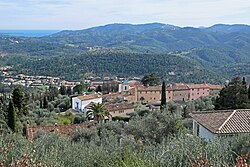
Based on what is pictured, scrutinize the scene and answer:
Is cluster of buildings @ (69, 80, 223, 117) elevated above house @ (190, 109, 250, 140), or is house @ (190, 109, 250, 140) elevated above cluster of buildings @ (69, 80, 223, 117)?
house @ (190, 109, 250, 140)

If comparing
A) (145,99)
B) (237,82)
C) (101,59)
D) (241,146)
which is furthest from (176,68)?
(241,146)

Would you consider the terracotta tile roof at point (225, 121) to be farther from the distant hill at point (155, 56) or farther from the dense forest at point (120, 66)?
the dense forest at point (120, 66)

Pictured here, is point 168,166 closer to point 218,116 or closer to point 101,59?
point 218,116

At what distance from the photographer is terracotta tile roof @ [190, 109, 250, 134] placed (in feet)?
40.4

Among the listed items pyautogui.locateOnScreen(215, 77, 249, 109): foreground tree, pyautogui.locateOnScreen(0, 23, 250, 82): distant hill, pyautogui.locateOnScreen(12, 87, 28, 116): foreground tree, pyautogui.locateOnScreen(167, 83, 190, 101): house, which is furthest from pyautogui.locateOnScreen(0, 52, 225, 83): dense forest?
pyautogui.locateOnScreen(215, 77, 249, 109): foreground tree

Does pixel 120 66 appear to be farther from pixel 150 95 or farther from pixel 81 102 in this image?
pixel 81 102

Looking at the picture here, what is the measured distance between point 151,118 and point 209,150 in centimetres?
984

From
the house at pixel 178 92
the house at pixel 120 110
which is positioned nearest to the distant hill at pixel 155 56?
the house at pixel 178 92

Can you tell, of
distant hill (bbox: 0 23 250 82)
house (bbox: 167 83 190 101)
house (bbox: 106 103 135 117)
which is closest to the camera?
house (bbox: 106 103 135 117)

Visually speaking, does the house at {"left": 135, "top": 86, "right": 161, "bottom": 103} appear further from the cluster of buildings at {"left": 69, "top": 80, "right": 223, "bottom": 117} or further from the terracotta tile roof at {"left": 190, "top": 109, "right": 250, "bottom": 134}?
the terracotta tile roof at {"left": 190, "top": 109, "right": 250, "bottom": 134}

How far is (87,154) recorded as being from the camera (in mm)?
7141

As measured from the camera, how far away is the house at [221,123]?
483 inches

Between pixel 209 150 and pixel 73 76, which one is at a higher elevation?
pixel 209 150

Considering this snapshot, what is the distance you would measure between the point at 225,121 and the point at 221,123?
215 millimetres
